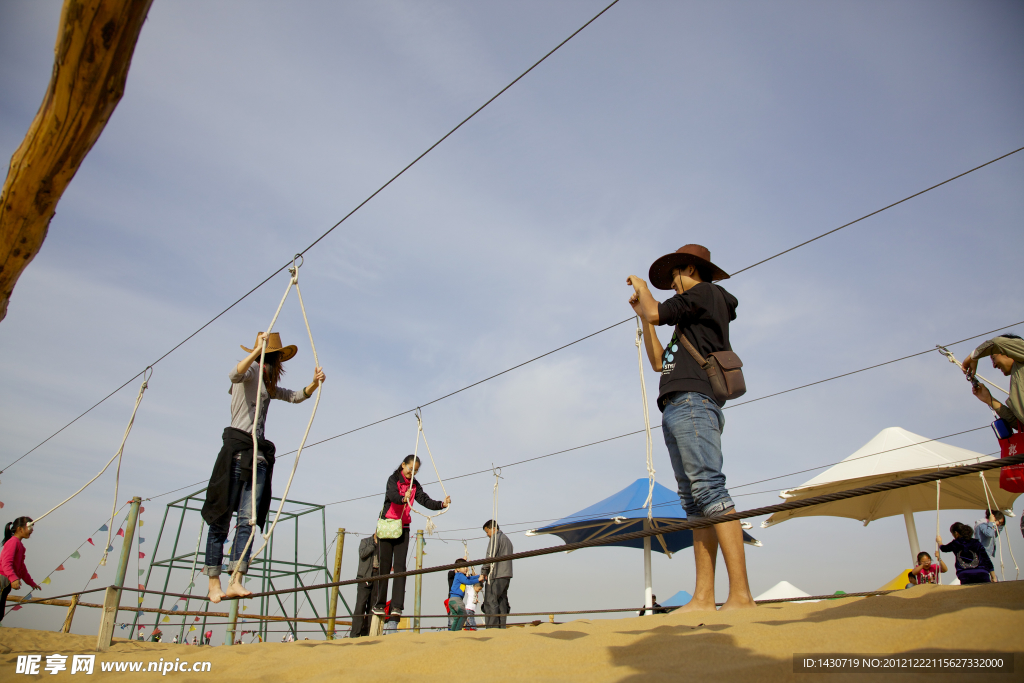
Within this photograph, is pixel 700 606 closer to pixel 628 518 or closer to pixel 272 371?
pixel 272 371

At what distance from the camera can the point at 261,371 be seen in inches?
138

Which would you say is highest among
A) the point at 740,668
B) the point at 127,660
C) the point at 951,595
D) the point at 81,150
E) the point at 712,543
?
the point at 81,150

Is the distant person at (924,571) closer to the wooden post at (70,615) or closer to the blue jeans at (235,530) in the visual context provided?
the blue jeans at (235,530)

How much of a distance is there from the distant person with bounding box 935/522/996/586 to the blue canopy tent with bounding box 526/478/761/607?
3.30 meters

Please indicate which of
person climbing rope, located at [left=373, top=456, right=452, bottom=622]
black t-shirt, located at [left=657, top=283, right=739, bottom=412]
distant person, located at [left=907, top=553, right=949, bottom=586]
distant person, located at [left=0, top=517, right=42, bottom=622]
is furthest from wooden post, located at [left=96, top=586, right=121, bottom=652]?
distant person, located at [left=907, top=553, right=949, bottom=586]

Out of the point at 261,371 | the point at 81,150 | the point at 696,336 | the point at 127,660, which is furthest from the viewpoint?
the point at 261,371

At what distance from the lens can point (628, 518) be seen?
810 cm

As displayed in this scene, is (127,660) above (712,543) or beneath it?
beneath

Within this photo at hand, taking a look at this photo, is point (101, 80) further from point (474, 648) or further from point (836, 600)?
point (836, 600)

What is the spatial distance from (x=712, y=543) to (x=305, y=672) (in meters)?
1.75

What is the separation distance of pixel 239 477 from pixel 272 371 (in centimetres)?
75

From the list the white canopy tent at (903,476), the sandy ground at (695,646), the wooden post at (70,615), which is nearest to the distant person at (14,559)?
the wooden post at (70,615)

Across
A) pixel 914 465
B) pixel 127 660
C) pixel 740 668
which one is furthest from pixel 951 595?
pixel 914 465

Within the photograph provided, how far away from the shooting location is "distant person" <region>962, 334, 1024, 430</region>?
3.02m
